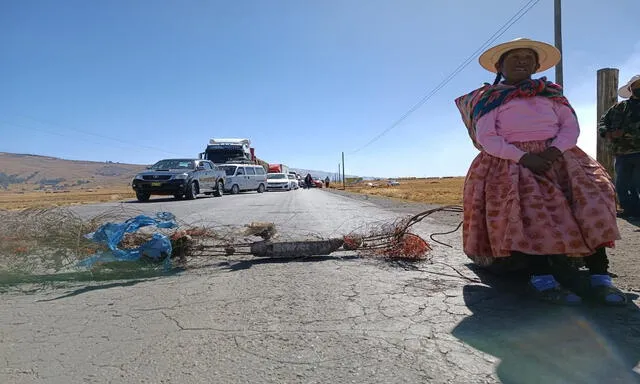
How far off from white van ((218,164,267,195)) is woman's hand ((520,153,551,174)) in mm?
21044

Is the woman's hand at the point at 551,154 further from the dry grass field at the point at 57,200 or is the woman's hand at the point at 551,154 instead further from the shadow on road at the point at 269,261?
the dry grass field at the point at 57,200

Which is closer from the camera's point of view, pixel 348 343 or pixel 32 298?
pixel 348 343

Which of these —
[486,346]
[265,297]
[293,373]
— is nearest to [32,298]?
[265,297]

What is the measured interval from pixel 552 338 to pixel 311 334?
1213 millimetres

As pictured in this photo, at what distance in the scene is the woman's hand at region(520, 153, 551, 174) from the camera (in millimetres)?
2809

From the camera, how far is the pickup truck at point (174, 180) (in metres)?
16.3

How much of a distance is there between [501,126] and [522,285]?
3.85 feet

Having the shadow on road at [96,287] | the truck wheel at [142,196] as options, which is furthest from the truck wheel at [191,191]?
the shadow on road at [96,287]

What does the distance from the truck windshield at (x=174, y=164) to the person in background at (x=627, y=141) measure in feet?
50.1

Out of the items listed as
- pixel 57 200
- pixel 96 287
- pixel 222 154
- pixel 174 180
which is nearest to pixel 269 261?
pixel 96 287

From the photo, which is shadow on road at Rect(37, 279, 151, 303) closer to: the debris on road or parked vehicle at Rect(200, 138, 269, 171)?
the debris on road

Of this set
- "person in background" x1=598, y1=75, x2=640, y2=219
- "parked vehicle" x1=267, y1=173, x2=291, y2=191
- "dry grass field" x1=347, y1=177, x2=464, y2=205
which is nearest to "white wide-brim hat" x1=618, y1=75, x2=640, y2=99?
"person in background" x1=598, y1=75, x2=640, y2=219

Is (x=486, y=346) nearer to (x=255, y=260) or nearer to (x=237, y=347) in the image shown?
(x=237, y=347)

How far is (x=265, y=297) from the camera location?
2879mm
